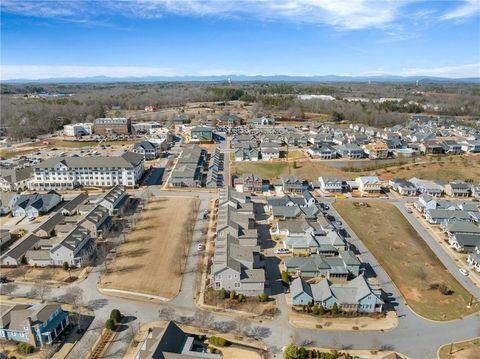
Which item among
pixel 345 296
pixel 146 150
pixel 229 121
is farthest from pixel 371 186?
pixel 229 121

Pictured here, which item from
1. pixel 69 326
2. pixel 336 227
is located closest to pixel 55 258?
pixel 69 326

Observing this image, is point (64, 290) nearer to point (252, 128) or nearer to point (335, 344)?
point (335, 344)

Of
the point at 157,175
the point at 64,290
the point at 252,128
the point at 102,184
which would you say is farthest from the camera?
the point at 252,128

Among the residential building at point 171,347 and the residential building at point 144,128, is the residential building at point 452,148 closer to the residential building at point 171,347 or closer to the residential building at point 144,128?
the residential building at point 144,128

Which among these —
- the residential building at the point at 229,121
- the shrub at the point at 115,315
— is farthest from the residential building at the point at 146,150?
the shrub at the point at 115,315

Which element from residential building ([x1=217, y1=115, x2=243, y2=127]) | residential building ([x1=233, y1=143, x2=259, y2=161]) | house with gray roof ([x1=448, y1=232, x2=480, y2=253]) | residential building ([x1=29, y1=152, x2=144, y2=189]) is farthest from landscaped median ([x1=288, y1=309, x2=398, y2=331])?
residential building ([x1=217, y1=115, x2=243, y2=127])

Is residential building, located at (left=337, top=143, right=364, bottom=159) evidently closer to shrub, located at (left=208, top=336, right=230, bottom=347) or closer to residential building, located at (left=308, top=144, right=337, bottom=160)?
residential building, located at (left=308, top=144, right=337, bottom=160)

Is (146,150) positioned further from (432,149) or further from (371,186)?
(432,149)

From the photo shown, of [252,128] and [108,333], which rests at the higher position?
[252,128]
